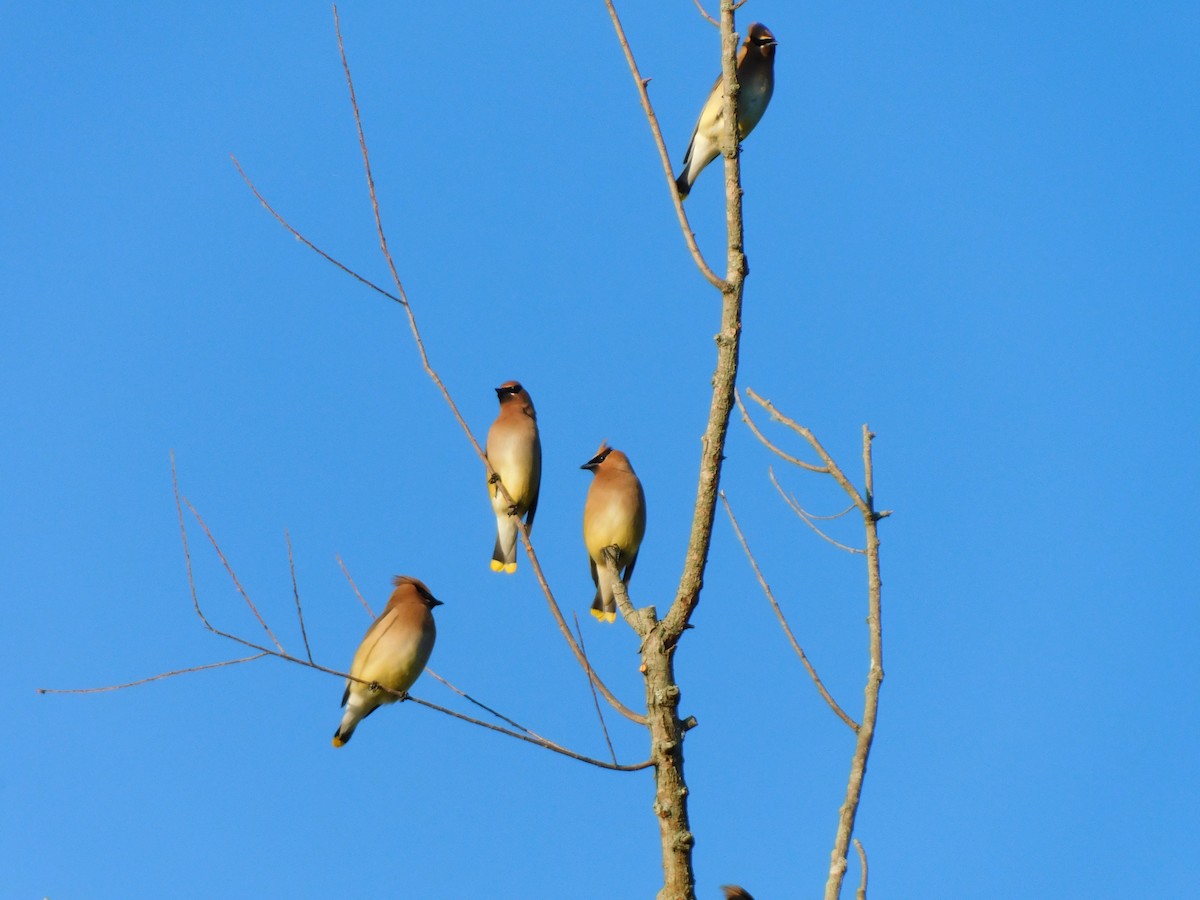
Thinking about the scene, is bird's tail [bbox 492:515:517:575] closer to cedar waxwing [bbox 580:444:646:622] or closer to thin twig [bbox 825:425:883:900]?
cedar waxwing [bbox 580:444:646:622]

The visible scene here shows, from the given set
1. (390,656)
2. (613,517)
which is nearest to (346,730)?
(390,656)

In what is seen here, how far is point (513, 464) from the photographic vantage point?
21.5 ft

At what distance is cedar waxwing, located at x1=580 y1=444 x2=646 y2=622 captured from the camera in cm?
614

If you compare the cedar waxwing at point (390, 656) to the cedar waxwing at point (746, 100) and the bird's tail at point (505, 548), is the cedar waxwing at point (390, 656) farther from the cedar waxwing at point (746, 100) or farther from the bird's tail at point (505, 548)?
the cedar waxwing at point (746, 100)

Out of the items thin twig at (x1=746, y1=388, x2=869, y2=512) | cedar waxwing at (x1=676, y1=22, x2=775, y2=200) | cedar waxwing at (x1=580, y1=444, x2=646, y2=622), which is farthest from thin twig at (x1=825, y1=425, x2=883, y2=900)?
cedar waxwing at (x1=676, y1=22, x2=775, y2=200)

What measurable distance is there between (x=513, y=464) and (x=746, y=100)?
239cm

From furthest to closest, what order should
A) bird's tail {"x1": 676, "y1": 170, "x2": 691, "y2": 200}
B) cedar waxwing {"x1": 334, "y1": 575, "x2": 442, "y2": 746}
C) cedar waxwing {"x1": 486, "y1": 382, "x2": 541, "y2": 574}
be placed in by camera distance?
bird's tail {"x1": 676, "y1": 170, "x2": 691, "y2": 200} → cedar waxwing {"x1": 486, "y1": 382, "x2": 541, "y2": 574} → cedar waxwing {"x1": 334, "y1": 575, "x2": 442, "y2": 746}

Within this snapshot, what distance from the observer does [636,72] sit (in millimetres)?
3000

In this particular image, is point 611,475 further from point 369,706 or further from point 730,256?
point 730,256

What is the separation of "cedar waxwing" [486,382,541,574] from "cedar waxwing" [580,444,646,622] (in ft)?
1.22

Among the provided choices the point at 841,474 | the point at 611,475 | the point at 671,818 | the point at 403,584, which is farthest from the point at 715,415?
the point at 403,584

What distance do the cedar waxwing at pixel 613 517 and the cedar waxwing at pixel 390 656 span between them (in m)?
0.79

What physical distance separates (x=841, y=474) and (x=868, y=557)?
0.23 metres

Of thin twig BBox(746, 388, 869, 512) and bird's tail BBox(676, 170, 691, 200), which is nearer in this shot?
thin twig BBox(746, 388, 869, 512)
